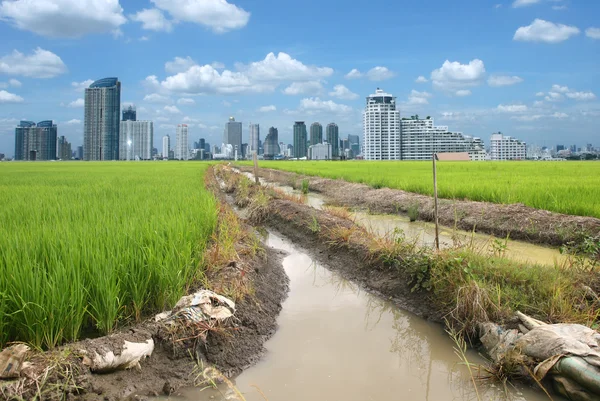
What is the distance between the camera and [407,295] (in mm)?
4660

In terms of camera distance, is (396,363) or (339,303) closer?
(396,363)

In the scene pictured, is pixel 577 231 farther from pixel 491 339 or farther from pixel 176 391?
pixel 176 391

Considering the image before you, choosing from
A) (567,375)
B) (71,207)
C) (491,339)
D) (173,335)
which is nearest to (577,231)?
(491,339)

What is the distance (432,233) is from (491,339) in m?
4.73

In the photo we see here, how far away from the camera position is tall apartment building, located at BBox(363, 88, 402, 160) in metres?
93.9

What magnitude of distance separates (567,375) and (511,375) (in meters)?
0.38

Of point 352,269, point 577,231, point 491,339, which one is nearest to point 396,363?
point 491,339

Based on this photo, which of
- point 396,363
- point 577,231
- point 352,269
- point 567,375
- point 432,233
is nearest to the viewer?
point 567,375

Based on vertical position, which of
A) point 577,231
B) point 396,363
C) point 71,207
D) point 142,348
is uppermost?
point 71,207

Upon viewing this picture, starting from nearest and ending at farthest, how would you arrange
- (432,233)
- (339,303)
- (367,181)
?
1. (339,303)
2. (432,233)
3. (367,181)

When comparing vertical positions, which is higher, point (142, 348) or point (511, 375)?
point (142, 348)

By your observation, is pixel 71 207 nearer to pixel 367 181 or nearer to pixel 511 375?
pixel 511 375

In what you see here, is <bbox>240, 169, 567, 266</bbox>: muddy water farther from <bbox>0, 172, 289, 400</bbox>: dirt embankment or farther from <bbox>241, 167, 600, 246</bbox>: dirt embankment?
<bbox>0, 172, 289, 400</bbox>: dirt embankment

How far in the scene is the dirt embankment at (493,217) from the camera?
22.2ft
